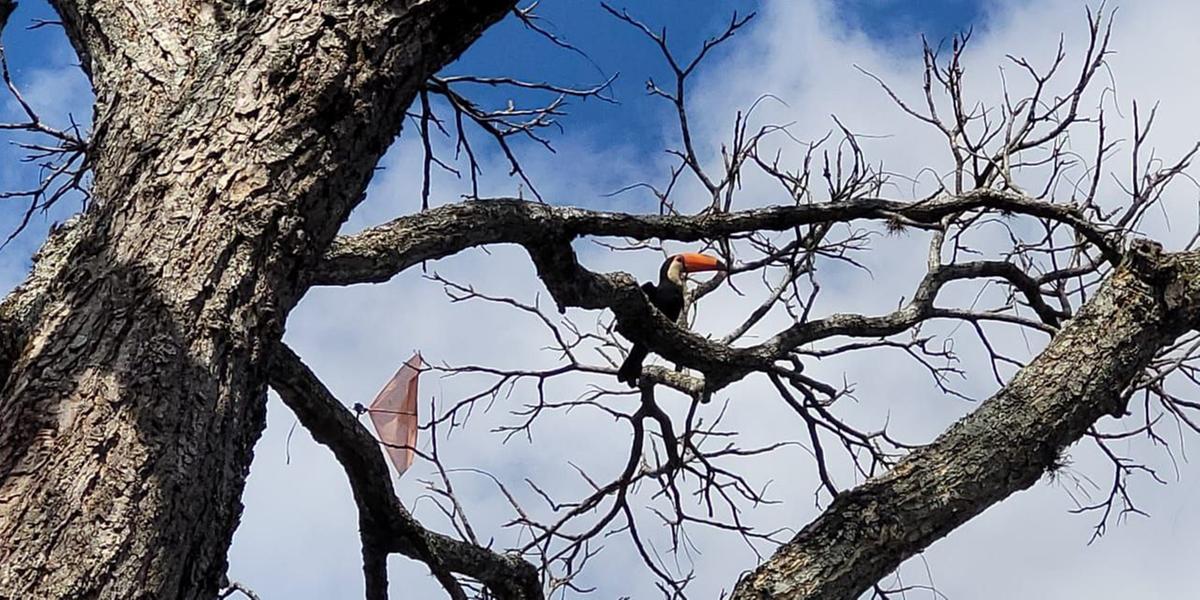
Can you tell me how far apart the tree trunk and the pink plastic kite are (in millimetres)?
994

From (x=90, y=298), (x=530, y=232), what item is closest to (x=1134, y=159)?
(x=530, y=232)

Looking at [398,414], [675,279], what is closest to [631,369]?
[398,414]

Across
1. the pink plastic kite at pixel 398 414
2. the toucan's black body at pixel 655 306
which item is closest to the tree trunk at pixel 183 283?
the pink plastic kite at pixel 398 414

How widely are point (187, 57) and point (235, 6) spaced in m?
0.19

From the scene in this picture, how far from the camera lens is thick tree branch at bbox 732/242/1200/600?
223 centimetres

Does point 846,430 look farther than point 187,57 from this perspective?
Yes

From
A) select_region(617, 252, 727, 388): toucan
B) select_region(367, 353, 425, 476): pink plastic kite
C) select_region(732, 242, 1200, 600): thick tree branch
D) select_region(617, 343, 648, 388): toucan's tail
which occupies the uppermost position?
select_region(617, 252, 727, 388): toucan

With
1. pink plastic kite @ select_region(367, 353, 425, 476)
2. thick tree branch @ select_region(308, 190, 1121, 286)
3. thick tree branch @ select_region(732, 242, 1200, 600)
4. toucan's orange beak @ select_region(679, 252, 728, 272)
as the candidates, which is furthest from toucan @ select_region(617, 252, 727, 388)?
thick tree branch @ select_region(732, 242, 1200, 600)

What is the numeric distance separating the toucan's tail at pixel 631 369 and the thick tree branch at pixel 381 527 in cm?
79

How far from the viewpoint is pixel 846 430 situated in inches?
133

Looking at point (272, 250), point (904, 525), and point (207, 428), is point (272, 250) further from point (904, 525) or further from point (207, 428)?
point (904, 525)

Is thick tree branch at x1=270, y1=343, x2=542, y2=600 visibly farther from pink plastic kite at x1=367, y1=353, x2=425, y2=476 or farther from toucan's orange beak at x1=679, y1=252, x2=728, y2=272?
toucan's orange beak at x1=679, y1=252, x2=728, y2=272

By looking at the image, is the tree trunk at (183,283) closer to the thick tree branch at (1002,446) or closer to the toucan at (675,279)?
the thick tree branch at (1002,446)

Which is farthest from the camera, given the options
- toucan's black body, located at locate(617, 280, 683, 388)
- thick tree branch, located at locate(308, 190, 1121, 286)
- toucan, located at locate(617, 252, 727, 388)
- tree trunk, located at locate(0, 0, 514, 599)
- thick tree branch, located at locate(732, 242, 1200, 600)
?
toucan, located at locate(617, 252, 727, 388)
